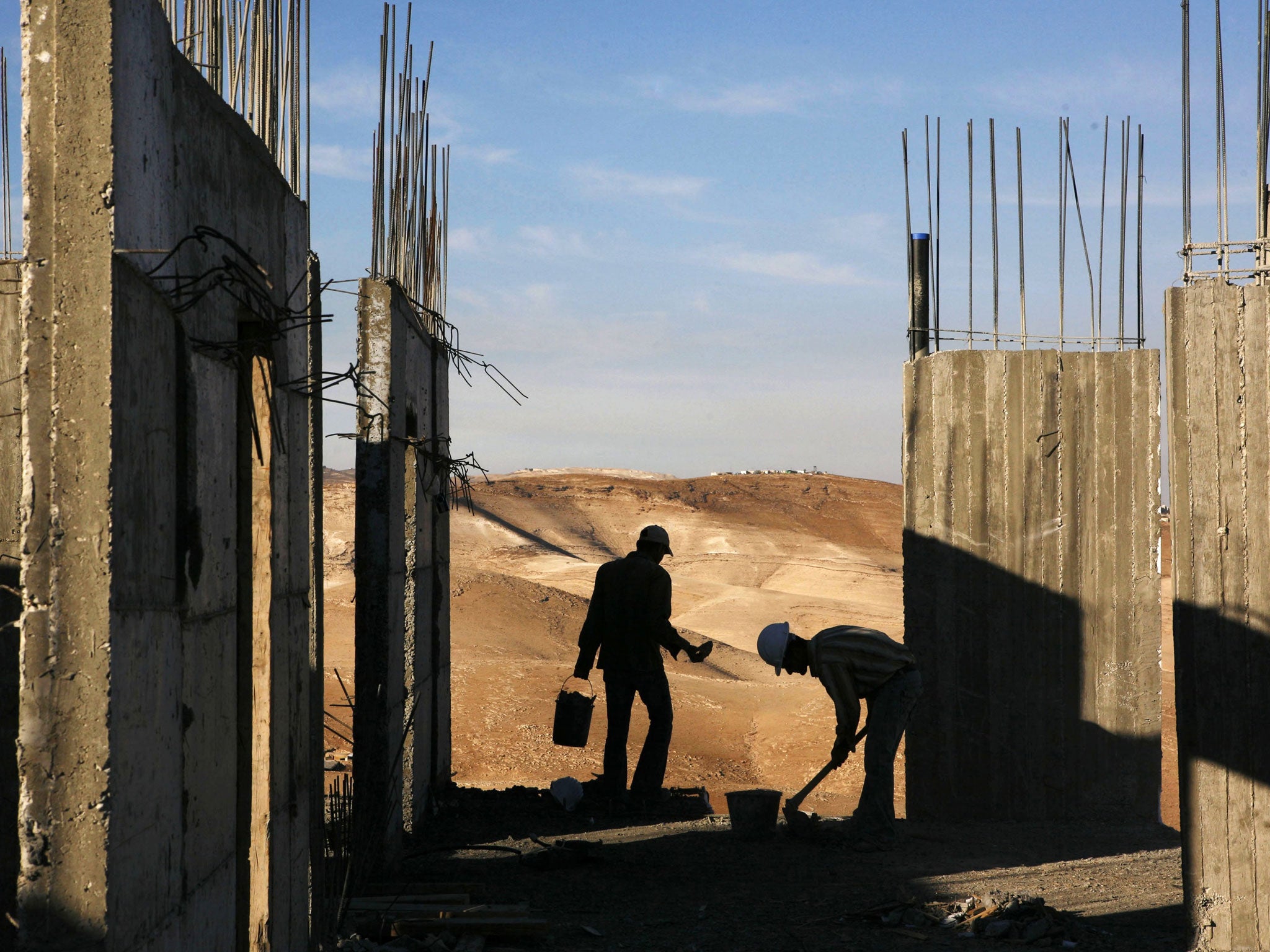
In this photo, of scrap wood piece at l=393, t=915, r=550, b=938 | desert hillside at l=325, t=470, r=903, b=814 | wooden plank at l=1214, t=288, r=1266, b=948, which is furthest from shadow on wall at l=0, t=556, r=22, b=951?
desert hillside at l=325, t=470, r=903, b=814

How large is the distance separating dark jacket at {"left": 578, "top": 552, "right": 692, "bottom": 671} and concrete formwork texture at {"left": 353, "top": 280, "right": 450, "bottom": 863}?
1.12m

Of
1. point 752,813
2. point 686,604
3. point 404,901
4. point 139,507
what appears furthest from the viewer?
point 686,604

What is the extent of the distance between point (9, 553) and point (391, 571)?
6.15ft

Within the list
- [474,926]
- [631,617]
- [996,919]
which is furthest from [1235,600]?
[631,617]

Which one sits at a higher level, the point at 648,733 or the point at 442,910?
the point at 648,733

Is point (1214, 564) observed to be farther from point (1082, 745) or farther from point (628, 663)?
point (628, 663)

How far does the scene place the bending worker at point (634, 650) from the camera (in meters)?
7.86

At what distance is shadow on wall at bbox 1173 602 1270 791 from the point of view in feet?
15.1

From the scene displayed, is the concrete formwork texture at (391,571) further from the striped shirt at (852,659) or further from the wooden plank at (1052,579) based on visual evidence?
the wooden plank at (1052,579)

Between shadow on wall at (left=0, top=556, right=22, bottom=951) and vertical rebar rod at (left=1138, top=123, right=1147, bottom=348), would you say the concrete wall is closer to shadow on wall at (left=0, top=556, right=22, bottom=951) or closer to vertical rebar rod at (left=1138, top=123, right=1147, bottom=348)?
shadow on wall at (left=0, top=556, right=22, bottom=951)

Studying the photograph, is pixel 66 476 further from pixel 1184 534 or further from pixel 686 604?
pixel 686 604

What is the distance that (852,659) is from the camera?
6.65 metres

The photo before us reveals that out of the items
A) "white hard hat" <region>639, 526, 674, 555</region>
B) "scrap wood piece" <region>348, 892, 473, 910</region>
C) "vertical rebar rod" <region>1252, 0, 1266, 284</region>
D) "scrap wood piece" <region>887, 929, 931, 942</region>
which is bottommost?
"scrap wood piece" <region>887, 929, 931, 942</region>

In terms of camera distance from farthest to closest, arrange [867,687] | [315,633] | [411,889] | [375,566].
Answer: [867,687], [375,566], [411,889], [315,633]
